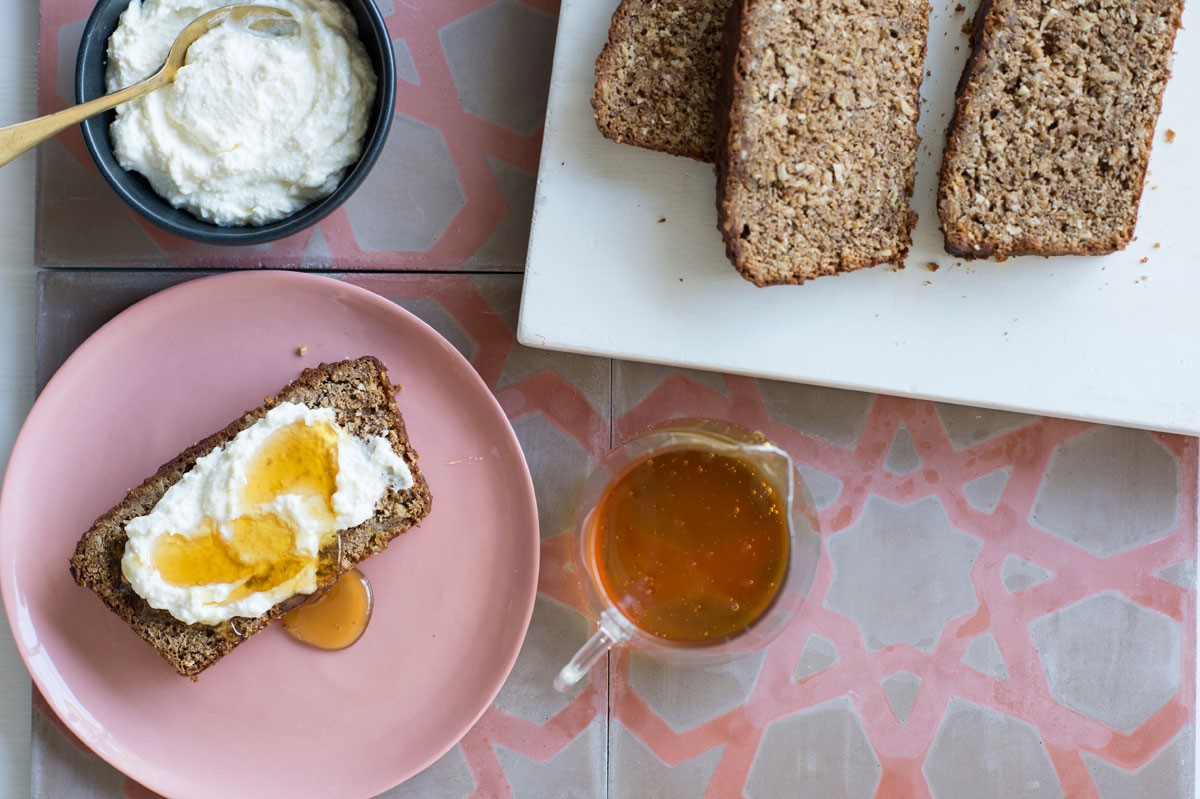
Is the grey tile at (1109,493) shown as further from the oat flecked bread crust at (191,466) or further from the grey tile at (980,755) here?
the oat flecked bread crust at (191,466)

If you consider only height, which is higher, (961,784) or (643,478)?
(643,478)

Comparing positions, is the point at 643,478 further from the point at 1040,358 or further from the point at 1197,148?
the point at 1197,148

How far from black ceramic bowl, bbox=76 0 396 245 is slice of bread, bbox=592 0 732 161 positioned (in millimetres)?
346

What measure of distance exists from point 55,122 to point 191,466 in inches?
22.8

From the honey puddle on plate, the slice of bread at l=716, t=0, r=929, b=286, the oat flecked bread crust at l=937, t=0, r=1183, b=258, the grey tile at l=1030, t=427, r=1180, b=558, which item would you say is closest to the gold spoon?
the slice of bread at l=716, t=0, r=929, b=286

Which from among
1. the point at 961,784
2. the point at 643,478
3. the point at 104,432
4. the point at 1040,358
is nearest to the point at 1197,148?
the point at 1040,358

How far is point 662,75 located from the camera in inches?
63.3

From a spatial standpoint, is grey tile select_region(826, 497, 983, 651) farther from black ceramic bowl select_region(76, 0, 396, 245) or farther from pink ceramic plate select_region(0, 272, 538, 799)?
black ceramic bowl select_region(76, 0, 396, 245)

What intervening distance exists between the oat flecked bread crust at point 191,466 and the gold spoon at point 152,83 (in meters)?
0.51

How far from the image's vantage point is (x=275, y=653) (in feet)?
5.73

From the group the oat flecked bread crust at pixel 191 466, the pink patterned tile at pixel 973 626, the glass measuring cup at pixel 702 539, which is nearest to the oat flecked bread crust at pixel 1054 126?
the pink patterned tile at pixel 973 626

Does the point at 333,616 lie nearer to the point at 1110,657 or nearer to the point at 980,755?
the point at 980,755

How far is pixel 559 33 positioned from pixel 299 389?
752mm

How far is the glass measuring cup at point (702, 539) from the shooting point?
1.71 meters
